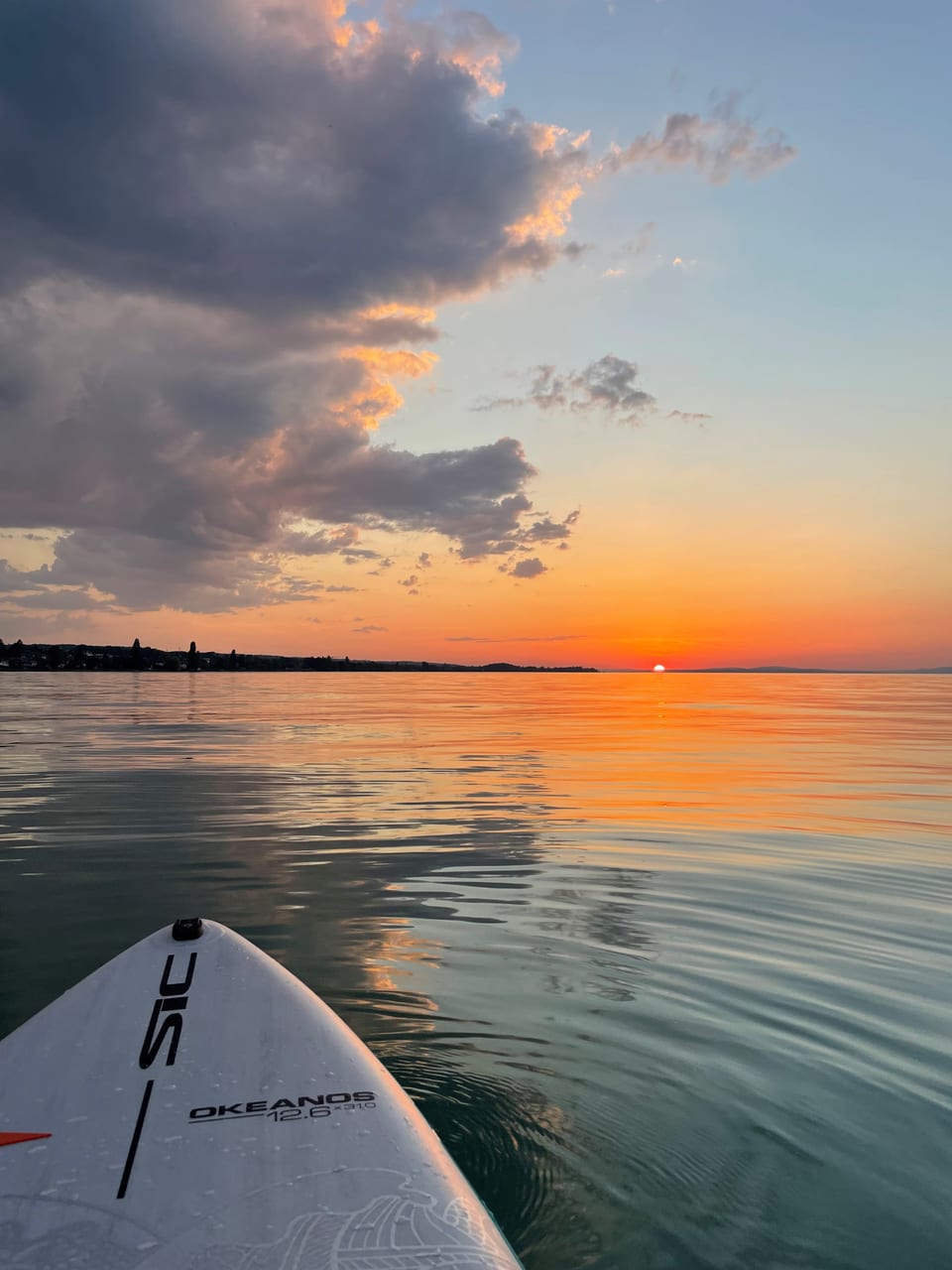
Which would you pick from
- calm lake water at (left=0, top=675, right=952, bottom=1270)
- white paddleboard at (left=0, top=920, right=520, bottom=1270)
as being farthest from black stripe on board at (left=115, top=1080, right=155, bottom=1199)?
calm lake water at (left=0, top=675, right=952, bottom=1270)

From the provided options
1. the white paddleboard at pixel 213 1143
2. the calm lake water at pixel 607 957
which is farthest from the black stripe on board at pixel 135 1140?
the calm lake water at pixel 607 957

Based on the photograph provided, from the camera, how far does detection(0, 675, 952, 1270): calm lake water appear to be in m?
4.10

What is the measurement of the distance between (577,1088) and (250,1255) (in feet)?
8.35

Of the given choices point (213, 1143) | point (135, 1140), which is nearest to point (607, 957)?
point (213, 1143)

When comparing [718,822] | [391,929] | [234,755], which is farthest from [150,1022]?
[234,755]

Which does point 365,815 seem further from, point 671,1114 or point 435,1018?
point 671,1114

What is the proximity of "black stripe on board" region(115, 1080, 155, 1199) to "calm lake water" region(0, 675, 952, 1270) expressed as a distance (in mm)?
1570

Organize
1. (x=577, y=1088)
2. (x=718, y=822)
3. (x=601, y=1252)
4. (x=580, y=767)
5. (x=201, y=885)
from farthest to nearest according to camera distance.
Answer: (x=580, y=767), (x=718, y=822), (x=201, y=885), (x=577, y=1088), (x=601, y=1252)

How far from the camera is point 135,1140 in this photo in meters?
3.72

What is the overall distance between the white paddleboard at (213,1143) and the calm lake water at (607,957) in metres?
0.62

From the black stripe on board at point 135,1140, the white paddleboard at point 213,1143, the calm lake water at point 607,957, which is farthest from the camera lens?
the calm lake water at point 607,957

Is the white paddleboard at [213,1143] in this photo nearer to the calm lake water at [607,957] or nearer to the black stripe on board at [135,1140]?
the black stripe on board at [135,1140]

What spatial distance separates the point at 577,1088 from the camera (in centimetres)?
506

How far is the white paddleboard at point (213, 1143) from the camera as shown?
3.09 meters
